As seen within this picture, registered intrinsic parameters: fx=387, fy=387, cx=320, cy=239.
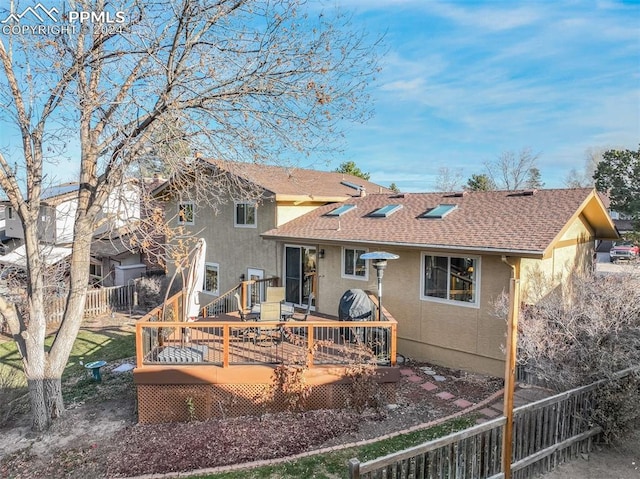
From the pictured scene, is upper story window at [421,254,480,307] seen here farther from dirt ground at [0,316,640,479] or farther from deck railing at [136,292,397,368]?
dirt ground at [0,316,640,479]

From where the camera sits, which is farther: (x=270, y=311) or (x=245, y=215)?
(x=245, y=215)

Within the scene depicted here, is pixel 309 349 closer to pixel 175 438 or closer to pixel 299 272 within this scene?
pixel 175 438

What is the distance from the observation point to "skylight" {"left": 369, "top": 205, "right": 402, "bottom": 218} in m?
13.0

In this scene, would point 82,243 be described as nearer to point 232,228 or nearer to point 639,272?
point 232,228

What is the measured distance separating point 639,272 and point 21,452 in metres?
12.7

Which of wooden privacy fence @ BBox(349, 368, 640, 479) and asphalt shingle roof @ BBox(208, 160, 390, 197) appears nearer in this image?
wooden privacy fence @ BBox(349, 368, 640, 479)

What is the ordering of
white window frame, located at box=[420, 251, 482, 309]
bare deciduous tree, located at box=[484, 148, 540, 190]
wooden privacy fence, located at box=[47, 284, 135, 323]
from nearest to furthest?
white window frame, located at box=[420, 251, 482, 309]
wooden privacy fence, located at box=[47, 284, 135, 323]
bare deciduous tree, located at box=[484, 148, 540, 190]

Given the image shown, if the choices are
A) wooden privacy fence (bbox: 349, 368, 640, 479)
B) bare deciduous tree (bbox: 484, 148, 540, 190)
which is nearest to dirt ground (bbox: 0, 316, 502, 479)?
wooden privacy fence (bbox: 349, 368, 640, 479)

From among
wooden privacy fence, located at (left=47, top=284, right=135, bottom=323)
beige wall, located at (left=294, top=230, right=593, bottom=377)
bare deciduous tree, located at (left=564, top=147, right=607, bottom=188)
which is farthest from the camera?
bare deciduous tree, located at (left=564, top=147, right=607, bottom=188)

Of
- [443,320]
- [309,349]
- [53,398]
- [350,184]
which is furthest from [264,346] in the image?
[350,184]

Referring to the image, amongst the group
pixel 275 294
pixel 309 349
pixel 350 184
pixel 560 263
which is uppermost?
pixel 350 184

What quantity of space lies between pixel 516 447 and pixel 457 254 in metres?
5.21

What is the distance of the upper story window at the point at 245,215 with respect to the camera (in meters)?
15.4

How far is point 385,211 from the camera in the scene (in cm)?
1327
